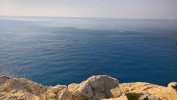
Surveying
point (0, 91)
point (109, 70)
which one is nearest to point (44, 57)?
point (109, 70)

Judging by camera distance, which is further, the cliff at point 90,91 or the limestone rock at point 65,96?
the limestone rock at point 65,96

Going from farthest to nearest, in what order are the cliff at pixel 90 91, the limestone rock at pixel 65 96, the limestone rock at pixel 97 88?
the limestone rock at pixel 97 88, the limestone rock at pixel 65 96, the cliff at pixel 90 91

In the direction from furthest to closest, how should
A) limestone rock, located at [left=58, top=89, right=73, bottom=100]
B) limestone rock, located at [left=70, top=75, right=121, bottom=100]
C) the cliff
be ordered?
limestone rock, located at [left=70, top=75, right=121, bottom=100] → limestone rock, located at [left=58, top=89, right=73, bottom=100] → the cliff

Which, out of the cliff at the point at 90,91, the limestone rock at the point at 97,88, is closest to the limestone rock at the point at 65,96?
the cliff at the point at 90,91

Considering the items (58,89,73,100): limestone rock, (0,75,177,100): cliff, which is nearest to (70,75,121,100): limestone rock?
(0,75,177,100): cliff

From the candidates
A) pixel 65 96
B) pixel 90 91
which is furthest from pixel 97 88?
pixel 65 96

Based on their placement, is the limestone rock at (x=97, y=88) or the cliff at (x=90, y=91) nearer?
the cliff at (x=90, y=91)

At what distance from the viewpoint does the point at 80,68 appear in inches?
3361

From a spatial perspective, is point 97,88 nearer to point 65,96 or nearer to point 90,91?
point 90,91

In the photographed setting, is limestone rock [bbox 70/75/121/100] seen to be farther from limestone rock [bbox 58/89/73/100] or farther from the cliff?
limestone rock [bbox 58/89/73/100]

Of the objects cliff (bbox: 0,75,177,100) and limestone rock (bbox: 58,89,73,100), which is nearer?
cliff (bbox: 0,75,177,100)

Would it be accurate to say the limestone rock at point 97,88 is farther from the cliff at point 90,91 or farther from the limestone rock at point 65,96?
the limestone rock at point 65,96

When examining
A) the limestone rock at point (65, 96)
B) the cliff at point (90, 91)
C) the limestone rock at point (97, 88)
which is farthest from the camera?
the limestone rock at point (97, 88)

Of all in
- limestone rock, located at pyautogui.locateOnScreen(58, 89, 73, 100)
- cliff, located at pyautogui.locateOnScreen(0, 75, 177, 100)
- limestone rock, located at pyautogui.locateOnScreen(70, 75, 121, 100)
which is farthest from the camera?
limestone rock, located at pyautogui.locateOnScreen(70, 75, 121, 100)
